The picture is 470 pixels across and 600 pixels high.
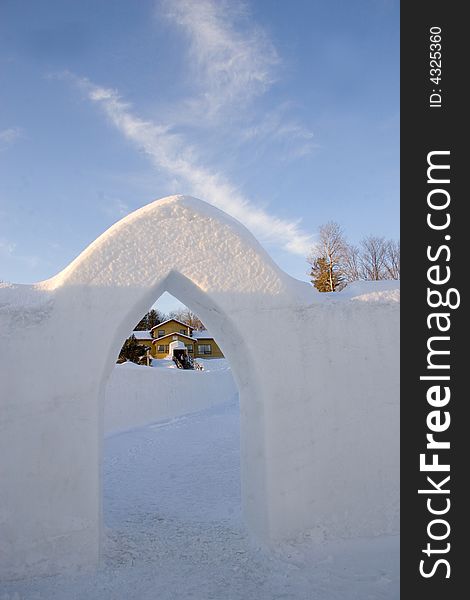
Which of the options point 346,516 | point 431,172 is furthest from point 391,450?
point 431,172

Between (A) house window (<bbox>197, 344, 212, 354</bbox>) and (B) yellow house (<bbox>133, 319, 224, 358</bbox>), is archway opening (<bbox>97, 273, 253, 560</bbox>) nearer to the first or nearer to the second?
(B) yellow house (<bbox>133, 319, 224, 358</bbox>)

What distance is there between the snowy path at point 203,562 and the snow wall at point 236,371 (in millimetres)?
216

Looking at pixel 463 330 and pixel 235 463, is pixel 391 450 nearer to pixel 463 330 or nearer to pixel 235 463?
pixel 463 330

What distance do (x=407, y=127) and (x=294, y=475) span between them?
3441 mm

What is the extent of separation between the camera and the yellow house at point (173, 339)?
120ft

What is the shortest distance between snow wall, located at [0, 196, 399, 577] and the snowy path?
0.22m

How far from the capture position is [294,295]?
5.00m

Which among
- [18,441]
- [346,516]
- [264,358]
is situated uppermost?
[264,358]

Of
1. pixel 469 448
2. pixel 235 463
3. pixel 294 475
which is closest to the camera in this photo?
pixel 469 448

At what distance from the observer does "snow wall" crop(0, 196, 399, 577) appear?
4.38 m

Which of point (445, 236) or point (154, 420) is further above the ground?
point (445, 236)

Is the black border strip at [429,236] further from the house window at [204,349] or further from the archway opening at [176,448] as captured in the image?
the house window at [204,349]

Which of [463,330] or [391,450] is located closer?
[463,330]

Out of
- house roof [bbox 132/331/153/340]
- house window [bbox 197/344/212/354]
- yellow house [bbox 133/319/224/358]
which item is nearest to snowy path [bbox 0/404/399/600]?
yellow house [bbox 133/319/224/358]
